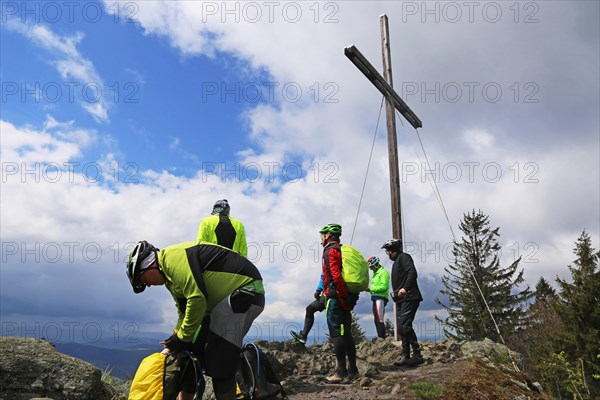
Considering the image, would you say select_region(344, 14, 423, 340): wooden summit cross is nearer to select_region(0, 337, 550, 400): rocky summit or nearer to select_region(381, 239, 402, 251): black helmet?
select_region(381, 239, 402, 251): black helmet

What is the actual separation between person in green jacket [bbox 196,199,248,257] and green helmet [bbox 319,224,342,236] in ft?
4.66

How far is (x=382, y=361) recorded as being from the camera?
8.91 m

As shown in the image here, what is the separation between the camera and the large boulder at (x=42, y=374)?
509cm

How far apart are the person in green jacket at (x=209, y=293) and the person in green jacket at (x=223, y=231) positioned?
232 centimetres

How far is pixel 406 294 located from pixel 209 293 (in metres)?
5.26

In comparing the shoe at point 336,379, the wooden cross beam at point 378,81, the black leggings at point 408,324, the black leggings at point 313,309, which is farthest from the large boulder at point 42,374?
the wooden cross beam at point 378,81

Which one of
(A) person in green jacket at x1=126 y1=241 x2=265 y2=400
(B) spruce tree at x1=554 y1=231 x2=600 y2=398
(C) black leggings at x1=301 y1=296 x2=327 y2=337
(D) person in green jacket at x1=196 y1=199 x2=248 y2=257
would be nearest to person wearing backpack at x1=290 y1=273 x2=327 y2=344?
(C) black leggings at x1=301 y1=296 x2=327 y2=337

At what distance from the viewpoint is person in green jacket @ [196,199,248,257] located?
6012 mm

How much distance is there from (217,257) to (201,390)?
1142 mm

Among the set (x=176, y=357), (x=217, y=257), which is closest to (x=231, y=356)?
(x=176, y=357)

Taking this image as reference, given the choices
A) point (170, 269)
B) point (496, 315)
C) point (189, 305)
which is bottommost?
point (496, 315)

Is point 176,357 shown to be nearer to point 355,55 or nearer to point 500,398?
point 500,398

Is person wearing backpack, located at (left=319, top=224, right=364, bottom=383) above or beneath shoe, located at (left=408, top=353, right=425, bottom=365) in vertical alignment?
above

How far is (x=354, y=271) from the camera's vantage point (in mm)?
6715
